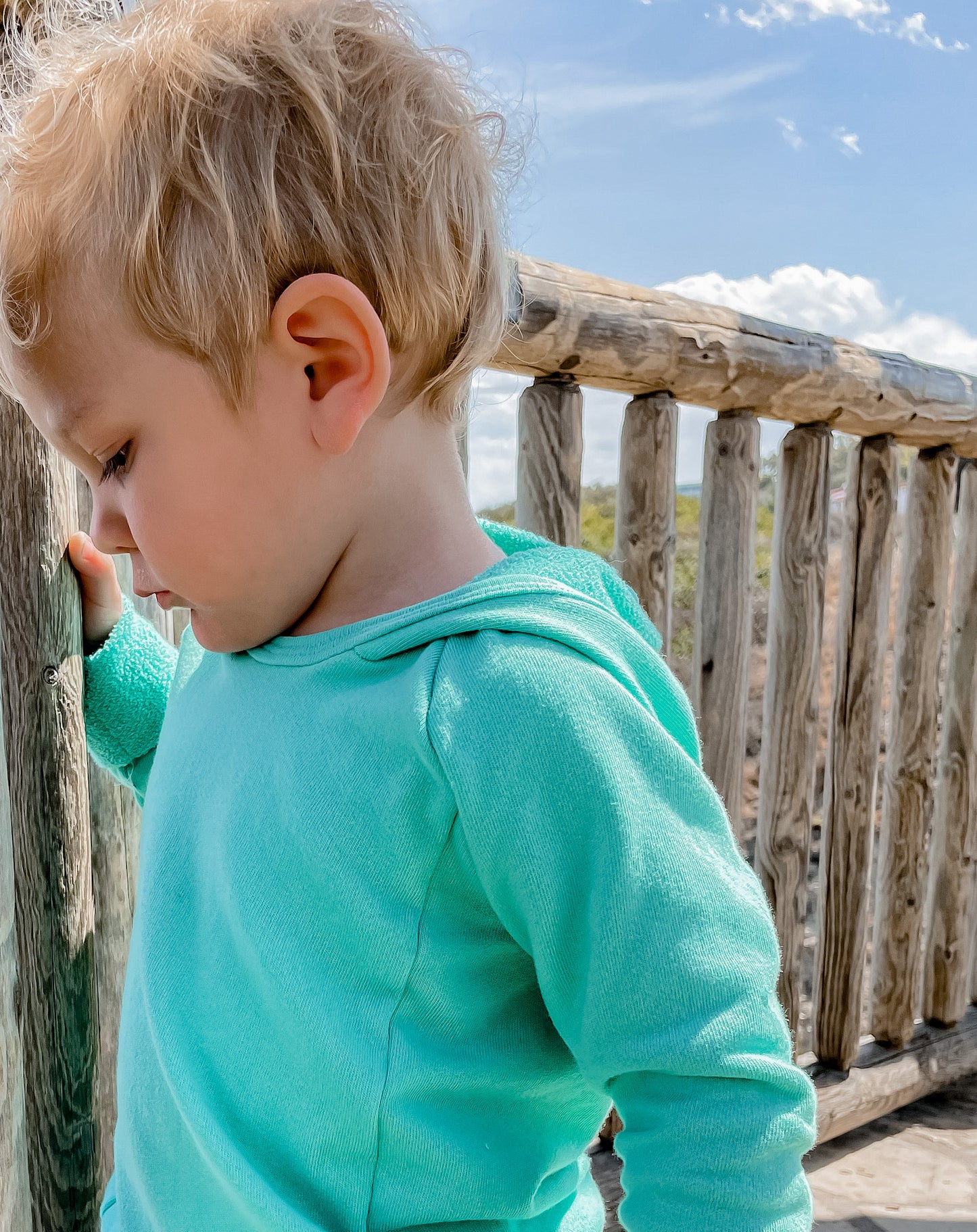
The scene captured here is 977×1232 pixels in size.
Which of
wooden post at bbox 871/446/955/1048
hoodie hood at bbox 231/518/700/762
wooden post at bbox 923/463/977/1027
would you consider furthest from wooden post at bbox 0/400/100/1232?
wooden post at bbox 923/463/977/1027

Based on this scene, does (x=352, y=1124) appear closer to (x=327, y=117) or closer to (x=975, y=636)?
(x=327, y=117)

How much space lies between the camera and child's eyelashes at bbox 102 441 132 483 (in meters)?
0.91

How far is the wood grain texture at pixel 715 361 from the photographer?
5.55 ft

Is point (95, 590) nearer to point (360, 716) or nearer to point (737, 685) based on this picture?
point (360, 716)

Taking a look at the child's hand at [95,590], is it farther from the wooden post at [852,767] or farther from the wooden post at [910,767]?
the wooden post at [910,767]

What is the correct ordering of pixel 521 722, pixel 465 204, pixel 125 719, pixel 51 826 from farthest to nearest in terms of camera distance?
pixel 125 719
pixel 51 826
pixel 465 204
pixel 521 722

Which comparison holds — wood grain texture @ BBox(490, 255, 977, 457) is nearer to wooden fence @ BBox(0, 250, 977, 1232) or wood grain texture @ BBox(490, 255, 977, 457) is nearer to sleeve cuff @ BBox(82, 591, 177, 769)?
wooden fence @ BBox(0, 250, 977, 1232)

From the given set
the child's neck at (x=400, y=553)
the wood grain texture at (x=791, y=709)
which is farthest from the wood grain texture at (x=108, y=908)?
the wood grain texture at (x=791, y=709)

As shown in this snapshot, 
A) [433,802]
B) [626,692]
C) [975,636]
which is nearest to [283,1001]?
[433,802]

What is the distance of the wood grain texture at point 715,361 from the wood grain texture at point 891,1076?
5.00ft

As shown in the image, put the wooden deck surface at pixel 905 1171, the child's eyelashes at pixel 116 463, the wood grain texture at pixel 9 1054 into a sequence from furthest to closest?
the wooden deck surface at pixel 905 1171 < the wood grain texture at pixel 9 1054 < the child's eyelashes at pixel 116 463

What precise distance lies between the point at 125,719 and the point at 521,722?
692mm

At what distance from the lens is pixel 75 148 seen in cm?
87

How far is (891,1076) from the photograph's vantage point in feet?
8.87
